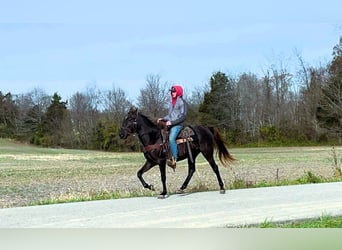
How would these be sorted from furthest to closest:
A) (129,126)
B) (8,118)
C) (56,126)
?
(8,118)
(56,126)
(129,126)

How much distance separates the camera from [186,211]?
27.2 ft

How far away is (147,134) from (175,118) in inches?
23.3

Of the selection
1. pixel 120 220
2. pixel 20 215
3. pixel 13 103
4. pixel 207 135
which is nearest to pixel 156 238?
pixel 120 220

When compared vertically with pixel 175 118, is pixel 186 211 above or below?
below

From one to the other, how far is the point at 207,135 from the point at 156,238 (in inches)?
176

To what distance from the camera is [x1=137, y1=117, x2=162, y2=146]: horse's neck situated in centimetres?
995

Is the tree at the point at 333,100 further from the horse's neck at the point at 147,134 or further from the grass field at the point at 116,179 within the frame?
the horse's neck at the point at 147,134

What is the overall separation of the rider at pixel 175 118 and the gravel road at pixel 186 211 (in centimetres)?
89

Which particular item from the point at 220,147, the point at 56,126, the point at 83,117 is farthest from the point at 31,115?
the point at 220,147

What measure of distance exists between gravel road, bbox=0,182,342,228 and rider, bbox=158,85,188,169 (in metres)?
0.89

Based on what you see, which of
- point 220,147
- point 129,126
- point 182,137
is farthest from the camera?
point 220,147

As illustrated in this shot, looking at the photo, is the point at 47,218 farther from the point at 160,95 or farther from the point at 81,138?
the point at 81,138

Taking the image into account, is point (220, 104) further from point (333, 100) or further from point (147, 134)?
point (147, 134)

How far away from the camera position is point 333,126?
57.7 metres
